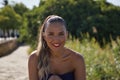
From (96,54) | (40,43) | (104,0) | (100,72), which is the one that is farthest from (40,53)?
(104,0)

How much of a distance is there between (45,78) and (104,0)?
17.3 m

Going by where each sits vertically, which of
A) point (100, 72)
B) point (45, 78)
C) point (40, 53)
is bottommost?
point (100, 72)

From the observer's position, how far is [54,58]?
115 inches

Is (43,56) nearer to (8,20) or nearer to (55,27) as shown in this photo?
(55,27)

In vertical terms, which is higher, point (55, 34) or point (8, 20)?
point (55, 34)

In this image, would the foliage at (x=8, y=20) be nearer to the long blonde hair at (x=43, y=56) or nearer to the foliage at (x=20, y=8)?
the foliage at (x=20, y=8)

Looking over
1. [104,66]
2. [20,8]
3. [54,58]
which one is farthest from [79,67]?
[20,8]

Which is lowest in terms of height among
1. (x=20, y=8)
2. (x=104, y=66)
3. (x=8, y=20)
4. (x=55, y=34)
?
(x=104, y=66)

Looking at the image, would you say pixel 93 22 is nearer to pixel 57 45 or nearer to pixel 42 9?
pixel 42 9

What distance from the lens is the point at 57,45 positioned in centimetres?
279

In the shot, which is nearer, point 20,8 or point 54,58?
point 54,58

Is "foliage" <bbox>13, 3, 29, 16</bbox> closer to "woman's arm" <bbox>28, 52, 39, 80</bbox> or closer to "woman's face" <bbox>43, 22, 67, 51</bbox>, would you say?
"woman's arm" <bbox>28, 52, 39, 80</bbox>

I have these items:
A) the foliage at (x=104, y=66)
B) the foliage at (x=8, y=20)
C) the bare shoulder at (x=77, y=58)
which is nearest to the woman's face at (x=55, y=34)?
the bare shoulder at (x=77, y=58)

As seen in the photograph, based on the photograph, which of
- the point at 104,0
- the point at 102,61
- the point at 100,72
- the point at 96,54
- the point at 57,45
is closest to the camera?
the point at 57,45
